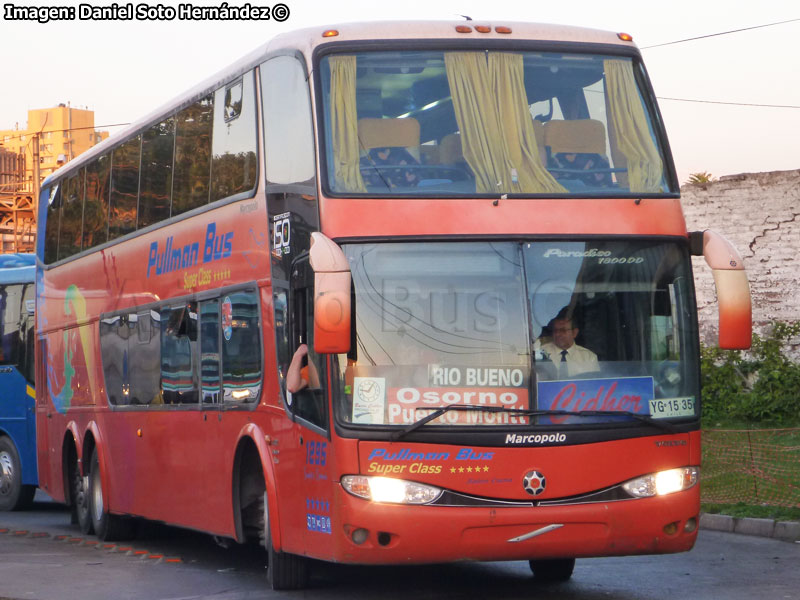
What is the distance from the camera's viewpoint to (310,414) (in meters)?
9.60

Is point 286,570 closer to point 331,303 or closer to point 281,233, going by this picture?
point 281,233

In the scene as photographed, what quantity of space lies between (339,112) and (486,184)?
110 cm

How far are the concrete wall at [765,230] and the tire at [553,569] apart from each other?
12.1 metres

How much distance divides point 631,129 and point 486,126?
3.51 feet

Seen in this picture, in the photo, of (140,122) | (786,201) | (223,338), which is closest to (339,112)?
(223,338)

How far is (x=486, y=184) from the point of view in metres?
9.49

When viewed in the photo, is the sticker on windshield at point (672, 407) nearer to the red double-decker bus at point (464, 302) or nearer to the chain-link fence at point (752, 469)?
the red double-decker bus at point (464, 302)

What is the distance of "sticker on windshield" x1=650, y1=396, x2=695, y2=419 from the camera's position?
9289 millimetres

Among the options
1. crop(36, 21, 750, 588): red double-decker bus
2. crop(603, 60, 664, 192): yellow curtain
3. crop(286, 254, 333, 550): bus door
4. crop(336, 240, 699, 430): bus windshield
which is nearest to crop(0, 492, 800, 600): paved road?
crop(36, 21, 750, 588): red double-decker bus

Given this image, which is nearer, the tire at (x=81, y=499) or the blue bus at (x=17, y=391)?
the tire at (x=81, y=499)

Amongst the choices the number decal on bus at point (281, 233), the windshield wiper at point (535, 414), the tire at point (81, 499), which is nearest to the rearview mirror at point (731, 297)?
the windshield wiper at point (535, 414)

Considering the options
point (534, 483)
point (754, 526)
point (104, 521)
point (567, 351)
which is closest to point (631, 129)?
point (567, 351)

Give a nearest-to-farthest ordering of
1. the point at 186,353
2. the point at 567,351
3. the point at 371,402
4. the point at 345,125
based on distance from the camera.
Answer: the point at 371,402
the point at 567,351
the point at 345,125
the point at 186,353

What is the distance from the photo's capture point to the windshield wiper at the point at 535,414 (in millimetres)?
8914
